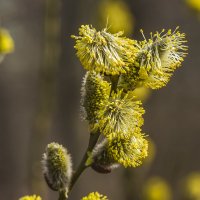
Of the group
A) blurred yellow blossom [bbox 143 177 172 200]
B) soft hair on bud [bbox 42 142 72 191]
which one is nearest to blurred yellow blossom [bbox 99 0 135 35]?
blurred yellow blossom [bbox 143 177 172 200]

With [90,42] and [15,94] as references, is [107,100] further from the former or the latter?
[15,94]

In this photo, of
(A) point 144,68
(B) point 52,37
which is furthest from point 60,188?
(B) point 52,37

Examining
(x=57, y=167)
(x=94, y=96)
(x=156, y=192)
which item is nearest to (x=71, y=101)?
(x=156, y=192)

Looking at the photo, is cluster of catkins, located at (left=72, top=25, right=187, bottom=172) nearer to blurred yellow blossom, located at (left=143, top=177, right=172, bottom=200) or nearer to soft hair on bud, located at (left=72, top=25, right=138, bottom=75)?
soft hair on bud, located at (left=72, top=25, right=138, bottom=75)

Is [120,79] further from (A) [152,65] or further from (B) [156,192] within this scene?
(B) [156,192]

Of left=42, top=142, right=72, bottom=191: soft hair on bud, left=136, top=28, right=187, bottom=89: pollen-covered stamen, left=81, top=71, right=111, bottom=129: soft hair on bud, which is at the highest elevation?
left=136, top=28, right=187, bottom=89: pollen-covered stamen

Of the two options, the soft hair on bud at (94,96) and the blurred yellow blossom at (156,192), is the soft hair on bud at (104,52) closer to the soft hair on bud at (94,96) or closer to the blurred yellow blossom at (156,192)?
the soft hair on bud at (94,96)
